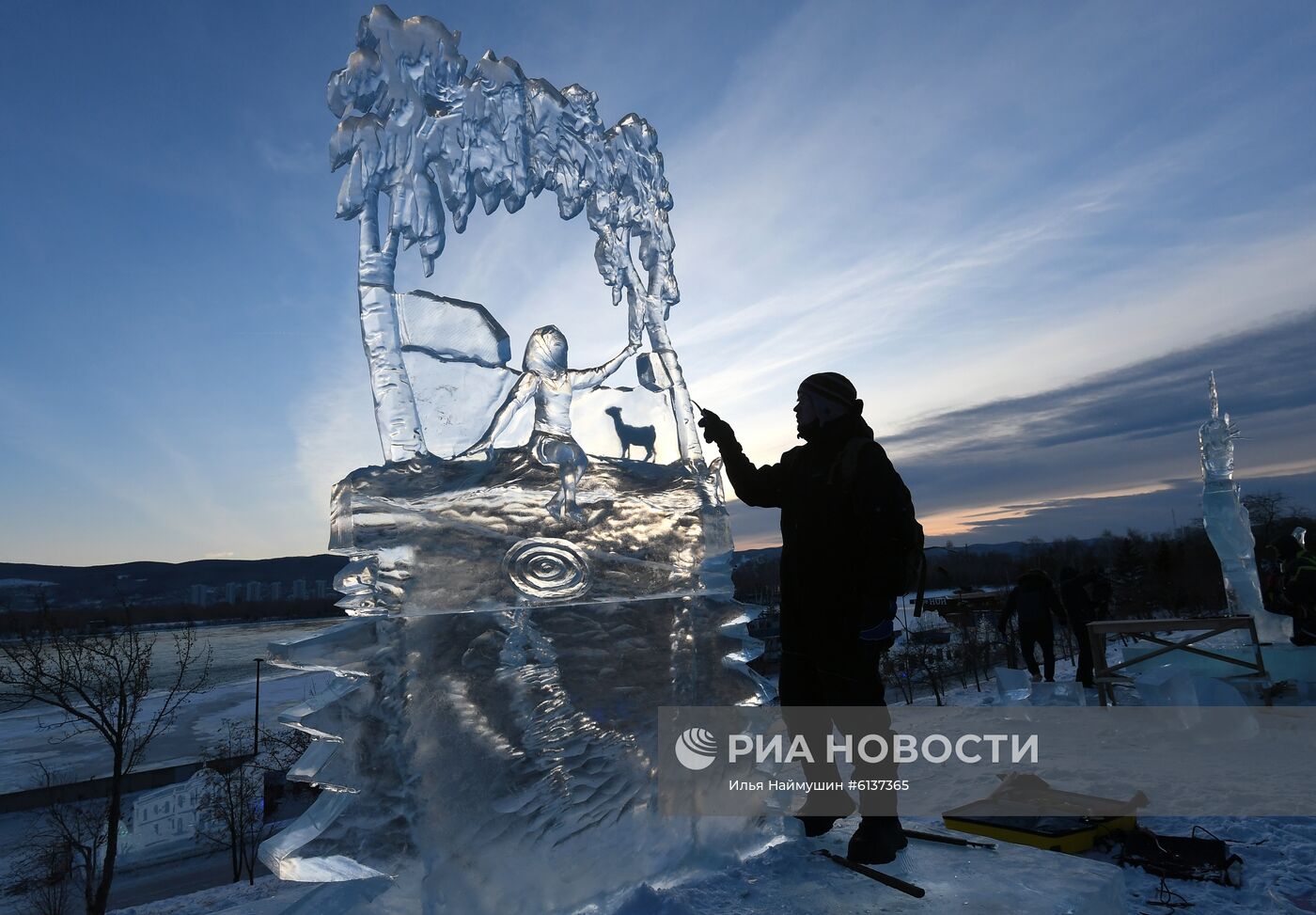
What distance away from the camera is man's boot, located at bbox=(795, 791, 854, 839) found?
10.6ft

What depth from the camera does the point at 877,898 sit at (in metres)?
2.56

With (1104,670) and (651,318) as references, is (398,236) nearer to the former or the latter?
(651,318)

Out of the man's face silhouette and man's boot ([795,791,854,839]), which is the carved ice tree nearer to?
the man's face silhouette

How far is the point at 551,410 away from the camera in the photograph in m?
3.27

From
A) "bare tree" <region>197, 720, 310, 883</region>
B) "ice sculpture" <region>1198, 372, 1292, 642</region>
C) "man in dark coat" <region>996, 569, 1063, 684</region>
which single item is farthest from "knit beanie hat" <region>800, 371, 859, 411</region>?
"bare tree" <region>197, 720, 310, 883</region>

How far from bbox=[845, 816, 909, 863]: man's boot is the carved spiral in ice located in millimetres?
1419

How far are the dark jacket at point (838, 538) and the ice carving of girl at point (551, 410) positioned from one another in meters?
0.81

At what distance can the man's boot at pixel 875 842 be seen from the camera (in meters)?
2.85

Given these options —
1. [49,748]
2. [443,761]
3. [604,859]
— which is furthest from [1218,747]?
[49,748]

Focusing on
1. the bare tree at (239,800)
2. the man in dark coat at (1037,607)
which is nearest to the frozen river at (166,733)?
the bare tree at (239,800)

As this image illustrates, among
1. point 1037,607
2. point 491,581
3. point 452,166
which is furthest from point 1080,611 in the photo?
point 452,166

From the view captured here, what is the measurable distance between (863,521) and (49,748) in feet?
258

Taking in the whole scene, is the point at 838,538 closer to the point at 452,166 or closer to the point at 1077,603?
the point at 452,166

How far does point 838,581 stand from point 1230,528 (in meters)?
12.1
